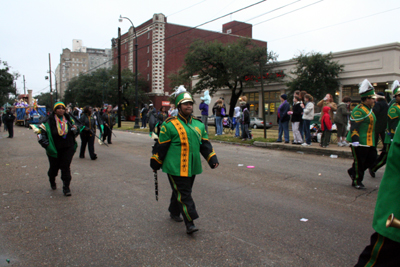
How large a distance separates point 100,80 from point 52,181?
6001 cm

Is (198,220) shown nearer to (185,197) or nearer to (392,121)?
(185,197)

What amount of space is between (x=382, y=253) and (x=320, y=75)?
2915 centimetres

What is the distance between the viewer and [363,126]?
5855 millimetres

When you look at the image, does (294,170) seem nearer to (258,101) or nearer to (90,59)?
(258,101)

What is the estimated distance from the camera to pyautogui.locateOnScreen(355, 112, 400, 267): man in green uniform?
1.82 metres

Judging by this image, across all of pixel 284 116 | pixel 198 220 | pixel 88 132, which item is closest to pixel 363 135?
pixel 198 220

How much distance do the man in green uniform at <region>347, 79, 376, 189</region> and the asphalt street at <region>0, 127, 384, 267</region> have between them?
17.9 inches

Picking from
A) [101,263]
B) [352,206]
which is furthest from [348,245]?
[101,263]

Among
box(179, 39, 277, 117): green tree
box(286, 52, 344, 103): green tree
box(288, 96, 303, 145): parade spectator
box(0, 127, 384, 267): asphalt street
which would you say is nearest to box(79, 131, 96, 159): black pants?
box(0, 127, 384, 267): asphalt street

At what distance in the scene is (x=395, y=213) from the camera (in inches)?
71.8

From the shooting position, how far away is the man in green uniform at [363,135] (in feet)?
19.0

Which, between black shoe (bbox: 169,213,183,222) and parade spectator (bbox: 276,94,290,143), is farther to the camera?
parade spectator (bbox: 276,94,290,143)

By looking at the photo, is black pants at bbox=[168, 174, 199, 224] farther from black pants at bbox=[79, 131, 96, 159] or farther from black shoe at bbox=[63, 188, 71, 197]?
black pants at bbox=[79, 131, 96, 159]

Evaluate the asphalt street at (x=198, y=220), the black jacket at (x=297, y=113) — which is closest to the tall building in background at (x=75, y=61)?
the black jacket at (x=297, y=113)
